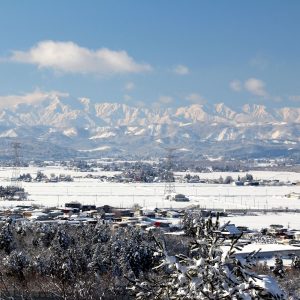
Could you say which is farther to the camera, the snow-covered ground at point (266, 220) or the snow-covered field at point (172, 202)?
the snow-covered field at point (172, 202)

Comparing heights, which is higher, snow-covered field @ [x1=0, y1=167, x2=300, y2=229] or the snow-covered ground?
snow-covered field @ [x1=0, y1=167, x2=300, y2=229]

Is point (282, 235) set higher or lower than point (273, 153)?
lower

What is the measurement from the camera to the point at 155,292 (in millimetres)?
2559

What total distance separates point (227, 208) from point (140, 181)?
91.1ft

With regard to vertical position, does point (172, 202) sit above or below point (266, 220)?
above

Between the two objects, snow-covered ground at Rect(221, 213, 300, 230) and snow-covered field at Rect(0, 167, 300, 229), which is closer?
snow-covered ground at Rect(221, 213, 300, 230)

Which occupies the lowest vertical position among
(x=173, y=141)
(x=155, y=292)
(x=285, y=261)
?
(x=285, y=261)

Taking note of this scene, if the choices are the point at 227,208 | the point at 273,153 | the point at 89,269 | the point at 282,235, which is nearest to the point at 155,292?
the point at 89,269

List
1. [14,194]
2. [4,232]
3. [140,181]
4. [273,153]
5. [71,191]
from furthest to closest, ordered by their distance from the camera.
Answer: [273,153] < [140,181] < [71,191] < [14,194] < [4,232]

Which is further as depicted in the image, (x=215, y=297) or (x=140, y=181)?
(x=140, y=181)

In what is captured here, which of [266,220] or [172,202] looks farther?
[172,202]

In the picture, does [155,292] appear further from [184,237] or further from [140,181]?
[140,181]

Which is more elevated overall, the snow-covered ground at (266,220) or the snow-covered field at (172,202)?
the snow-covered field at (172,202)

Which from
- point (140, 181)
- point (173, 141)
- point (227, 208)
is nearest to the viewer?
point (227, 208)
